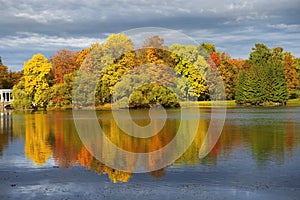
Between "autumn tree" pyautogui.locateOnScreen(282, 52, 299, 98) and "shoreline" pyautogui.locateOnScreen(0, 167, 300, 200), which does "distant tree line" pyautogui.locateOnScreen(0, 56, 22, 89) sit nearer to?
"autumn tree" pyautogui.locateOnScreen(282, 52, 299, 98)

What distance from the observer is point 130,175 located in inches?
601

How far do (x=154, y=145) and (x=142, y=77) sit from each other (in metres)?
40.6

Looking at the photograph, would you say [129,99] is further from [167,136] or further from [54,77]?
[167,136]

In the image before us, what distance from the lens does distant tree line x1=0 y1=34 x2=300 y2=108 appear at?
63.5m

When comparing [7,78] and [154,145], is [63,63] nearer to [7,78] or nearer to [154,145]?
[7,78]

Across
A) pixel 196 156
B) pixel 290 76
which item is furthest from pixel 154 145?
pixel 290 76

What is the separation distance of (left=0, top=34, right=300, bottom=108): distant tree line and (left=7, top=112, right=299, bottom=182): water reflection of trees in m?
32.0

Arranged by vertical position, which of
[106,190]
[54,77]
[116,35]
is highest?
[116,35]

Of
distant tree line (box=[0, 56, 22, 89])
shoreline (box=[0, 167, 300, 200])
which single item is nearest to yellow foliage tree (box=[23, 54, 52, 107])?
distant tree line (box=[0, 56, 22, 89])

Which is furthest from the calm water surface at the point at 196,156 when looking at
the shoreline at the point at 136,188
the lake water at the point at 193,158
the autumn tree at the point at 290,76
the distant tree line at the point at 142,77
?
the autumn tree at the point at 290,76

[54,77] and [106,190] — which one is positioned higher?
[54,77]

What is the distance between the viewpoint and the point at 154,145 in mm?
23062

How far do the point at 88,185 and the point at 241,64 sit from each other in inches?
3102

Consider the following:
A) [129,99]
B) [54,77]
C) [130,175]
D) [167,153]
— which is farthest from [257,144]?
[54,77]
